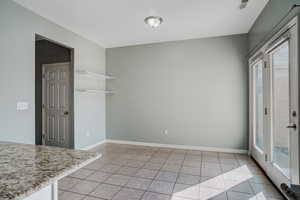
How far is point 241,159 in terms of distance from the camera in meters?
3.48

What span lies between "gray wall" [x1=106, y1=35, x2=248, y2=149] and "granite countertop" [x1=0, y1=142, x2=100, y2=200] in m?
3.36

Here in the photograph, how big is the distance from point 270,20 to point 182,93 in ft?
7.48

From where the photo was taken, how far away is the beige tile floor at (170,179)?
221cm

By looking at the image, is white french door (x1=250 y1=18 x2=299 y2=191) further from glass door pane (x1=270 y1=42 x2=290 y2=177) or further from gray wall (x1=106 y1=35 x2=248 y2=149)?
gray wall (x1=106 y1=35 x2=248 y2=149)

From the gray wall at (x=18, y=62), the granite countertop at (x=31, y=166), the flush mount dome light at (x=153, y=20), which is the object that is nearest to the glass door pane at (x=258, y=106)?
the flush mount dome light at (x=153, y=20)

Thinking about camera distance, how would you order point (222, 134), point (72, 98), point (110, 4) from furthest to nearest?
point (222, 134)
point (72, 98)
point (110, 4)

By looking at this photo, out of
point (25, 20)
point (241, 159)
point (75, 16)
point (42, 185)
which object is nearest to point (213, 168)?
point (241, 159)

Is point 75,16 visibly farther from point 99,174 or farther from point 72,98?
point 99,174

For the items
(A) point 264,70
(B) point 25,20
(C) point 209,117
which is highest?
(B) point 25,20

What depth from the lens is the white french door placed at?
6.14 feet

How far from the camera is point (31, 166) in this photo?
0.94m

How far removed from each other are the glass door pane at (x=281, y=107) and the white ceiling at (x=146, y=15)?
984 millimetres

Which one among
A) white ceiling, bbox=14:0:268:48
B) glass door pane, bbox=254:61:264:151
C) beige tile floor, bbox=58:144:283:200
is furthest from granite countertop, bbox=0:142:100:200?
glass door pane, bbox=254:61:264:151

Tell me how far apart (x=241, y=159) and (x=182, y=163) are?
51.1 inches
